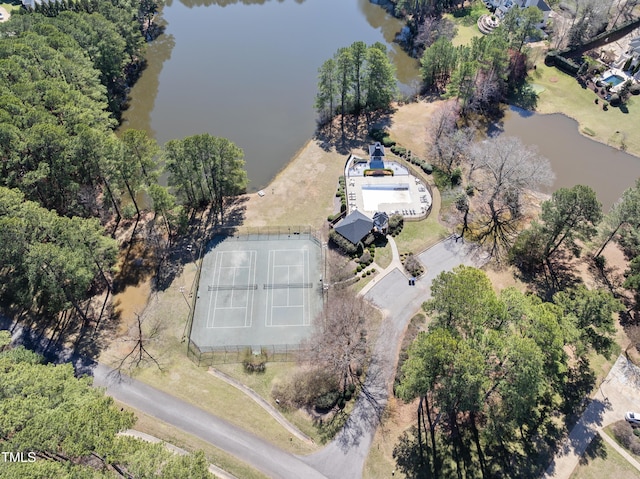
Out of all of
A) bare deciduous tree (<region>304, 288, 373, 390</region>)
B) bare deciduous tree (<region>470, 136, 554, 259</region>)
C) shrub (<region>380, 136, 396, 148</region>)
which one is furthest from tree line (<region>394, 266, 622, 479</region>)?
shrub (<region>380, 136, 396, 148</region>)

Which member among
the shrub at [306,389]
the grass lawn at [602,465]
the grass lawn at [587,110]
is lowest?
the shrub at [306,389]

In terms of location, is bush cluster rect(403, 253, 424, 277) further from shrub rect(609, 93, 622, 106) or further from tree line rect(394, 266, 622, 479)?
shrub rect(609, 93, 622, 106)

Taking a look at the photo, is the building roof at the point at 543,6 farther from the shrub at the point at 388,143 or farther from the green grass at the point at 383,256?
the green grass at the point at 383,256

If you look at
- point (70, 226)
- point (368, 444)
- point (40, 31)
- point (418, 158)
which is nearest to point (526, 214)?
point (418, 158)

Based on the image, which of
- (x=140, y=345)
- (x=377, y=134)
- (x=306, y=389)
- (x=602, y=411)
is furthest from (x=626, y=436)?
(x=377, y=134)

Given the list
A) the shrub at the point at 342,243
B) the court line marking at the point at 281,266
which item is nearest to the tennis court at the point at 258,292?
the court line marking at the point at 281,266
